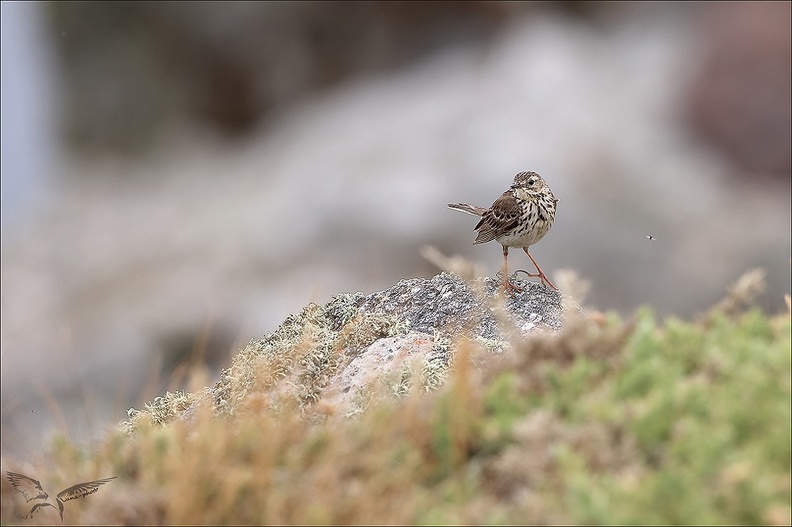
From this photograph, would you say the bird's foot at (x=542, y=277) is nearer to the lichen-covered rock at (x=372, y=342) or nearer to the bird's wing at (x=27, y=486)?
the lichen-covered rock at (x=372, y=342)

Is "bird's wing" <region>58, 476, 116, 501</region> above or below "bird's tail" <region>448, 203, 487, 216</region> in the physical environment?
below

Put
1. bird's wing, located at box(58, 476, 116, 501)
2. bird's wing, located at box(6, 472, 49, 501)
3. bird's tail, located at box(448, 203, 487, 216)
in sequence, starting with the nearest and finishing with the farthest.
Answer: bird's wing, located at box(58, 476, 116, 501) < bird's wing, located at box(6, 472, 49, 501) < bird's tail, located at box(448, 203, 487, 216)

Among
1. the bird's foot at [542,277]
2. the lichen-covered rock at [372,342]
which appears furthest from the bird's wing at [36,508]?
the bird's foot at [542,277]

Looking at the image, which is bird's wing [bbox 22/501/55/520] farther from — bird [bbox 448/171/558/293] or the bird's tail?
the bird's tail

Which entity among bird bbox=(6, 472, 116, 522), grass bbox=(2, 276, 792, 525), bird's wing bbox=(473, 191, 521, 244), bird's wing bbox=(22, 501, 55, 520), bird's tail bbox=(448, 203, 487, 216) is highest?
bird's tail bbox=(448, 203, 487, 216)

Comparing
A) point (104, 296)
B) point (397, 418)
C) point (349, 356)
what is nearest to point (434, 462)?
point (397, 418)

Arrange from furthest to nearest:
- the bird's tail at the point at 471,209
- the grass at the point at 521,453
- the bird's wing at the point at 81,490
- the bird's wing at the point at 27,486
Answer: the bird's tail at the point at 471,209 → the bird's wing at the point at 27,486 → the bird's wing at the point at 81,490 → the grass at the point at 521,453

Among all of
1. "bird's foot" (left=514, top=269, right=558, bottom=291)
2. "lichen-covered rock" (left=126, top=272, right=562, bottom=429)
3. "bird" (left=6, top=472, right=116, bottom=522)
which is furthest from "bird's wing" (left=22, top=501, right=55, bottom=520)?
"bird's foot" (left=514, top=269, right=558, bottom=291)
